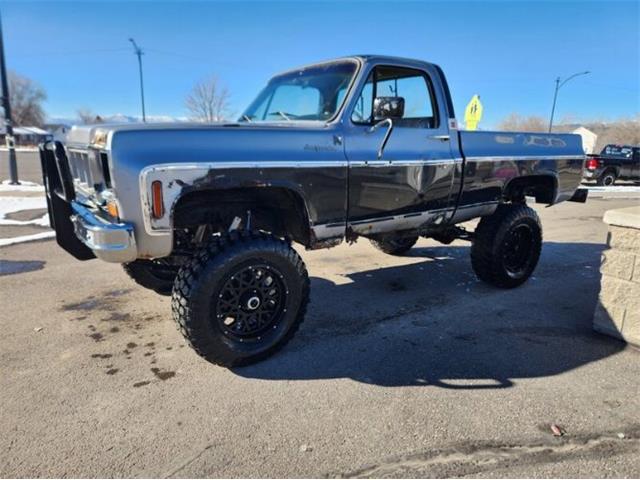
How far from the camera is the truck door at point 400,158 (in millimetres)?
3723

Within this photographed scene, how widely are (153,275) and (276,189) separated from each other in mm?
1861

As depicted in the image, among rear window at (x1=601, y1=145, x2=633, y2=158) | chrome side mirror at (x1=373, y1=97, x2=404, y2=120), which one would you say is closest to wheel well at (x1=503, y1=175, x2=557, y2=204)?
chrome side mirror at (x1=373, y1=97, x2=404, y2=120)

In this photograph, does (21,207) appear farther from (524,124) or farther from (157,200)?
(524,124)

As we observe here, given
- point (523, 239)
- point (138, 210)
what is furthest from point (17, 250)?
point (523, 239)

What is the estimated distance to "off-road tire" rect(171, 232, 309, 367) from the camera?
121 inches

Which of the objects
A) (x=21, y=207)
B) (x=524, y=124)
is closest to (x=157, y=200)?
(x=21, y=207)

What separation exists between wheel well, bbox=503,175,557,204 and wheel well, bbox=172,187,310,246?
271 cm

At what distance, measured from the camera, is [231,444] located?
2.50m

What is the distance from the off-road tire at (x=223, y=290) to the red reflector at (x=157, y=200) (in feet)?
1.43

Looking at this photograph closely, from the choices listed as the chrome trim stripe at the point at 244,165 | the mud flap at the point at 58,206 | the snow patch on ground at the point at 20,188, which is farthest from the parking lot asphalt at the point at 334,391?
the snow patch on ground at the point at 20,188

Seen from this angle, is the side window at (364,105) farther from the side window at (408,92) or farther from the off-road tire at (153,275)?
the off-road tire at (153,275)

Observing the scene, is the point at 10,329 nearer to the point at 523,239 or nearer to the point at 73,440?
the point at 73,440

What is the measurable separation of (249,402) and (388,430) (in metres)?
0.87

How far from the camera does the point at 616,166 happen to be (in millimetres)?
18938
